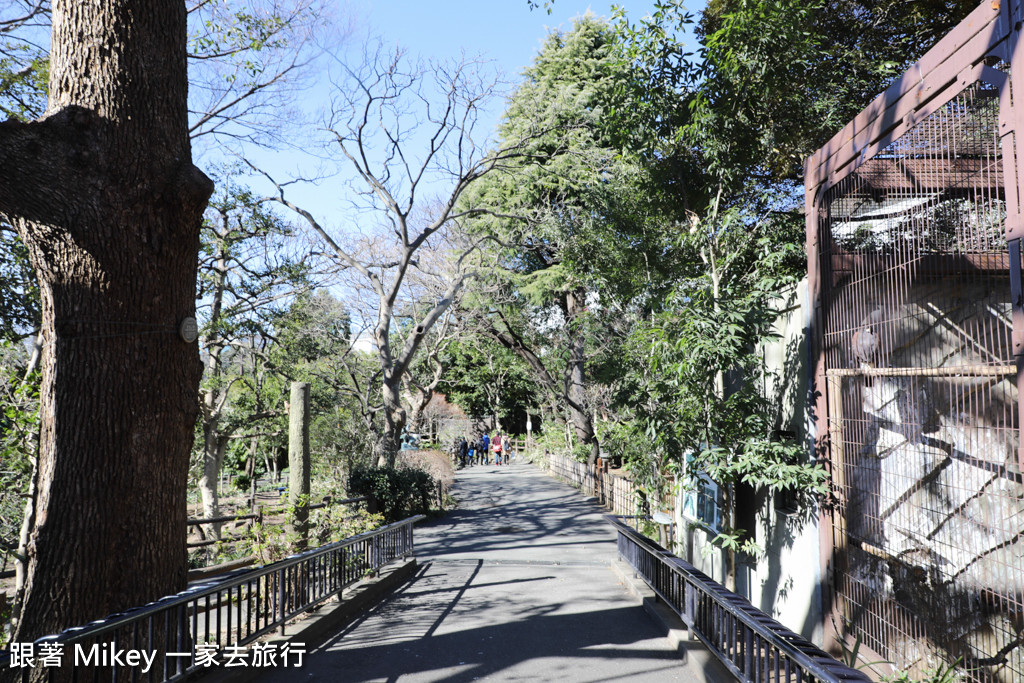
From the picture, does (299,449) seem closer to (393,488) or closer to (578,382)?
(393,488)

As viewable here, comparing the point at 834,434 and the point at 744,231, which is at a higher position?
the point at 744,231

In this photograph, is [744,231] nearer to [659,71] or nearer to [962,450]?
[659,71]

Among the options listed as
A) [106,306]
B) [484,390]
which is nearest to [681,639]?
[106,306]

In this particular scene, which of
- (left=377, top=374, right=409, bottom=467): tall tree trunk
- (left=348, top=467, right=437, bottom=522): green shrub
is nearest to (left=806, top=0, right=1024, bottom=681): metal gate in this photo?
(left=377, top=374, right=409, bottom=467): tall tree trunk

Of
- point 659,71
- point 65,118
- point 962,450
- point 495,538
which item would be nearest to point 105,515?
point 65,118

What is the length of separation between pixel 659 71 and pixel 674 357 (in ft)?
12.3

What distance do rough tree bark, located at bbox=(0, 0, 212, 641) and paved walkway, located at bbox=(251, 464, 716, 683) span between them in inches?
64.7

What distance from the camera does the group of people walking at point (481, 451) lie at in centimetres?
3516

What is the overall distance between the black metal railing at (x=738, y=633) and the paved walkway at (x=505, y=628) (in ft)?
1.25

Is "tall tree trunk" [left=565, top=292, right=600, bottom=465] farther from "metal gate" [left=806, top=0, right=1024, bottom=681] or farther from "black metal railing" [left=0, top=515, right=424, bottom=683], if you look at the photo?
"black metal railing" [left=0, top=515, right=424, bottom=683]

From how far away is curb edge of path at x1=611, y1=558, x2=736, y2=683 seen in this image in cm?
485

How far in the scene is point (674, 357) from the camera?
7.52 m

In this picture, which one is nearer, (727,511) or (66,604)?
(66,604)

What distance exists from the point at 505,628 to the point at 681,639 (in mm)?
1736
